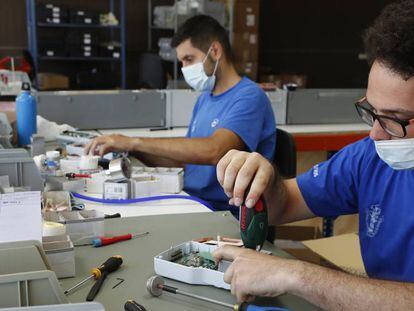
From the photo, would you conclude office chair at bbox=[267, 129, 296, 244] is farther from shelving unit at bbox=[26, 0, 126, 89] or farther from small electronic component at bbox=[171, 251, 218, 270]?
shelving unit at bbox=[26, 0, 126, 89]

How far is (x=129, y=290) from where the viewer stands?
3.54 feet

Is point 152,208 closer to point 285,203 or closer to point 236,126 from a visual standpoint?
point 285,203

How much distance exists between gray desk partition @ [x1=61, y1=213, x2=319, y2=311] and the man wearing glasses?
0.30ft

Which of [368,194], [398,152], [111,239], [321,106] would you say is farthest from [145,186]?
[321,106]

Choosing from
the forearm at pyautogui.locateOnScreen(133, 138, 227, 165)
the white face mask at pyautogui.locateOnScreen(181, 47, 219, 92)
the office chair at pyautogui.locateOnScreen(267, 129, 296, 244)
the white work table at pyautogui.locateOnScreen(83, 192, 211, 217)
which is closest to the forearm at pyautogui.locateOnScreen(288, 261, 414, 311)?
the white work table at pyautogui.locateOnScreen(83, 192, 211, 217)

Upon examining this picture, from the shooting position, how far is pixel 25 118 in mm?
2439

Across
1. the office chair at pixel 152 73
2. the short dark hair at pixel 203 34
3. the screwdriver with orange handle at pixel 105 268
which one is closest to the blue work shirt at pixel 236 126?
the short dark hair at pixel 203 34

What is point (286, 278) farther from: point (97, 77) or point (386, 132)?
point (97, 77)

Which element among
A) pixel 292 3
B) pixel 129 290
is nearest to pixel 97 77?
pixel 292 3

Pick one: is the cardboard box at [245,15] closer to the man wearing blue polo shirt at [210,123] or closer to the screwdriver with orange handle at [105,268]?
the man wearing blue polo shirt at [210,123]

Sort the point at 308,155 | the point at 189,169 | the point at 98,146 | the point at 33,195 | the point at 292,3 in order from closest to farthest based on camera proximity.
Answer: the point at 33,195 → the point at 98,146 → the point at 189,169 → the point at 308,155 → the point at 292,3

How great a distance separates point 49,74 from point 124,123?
3.52 meters

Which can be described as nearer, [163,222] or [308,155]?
[163,222]

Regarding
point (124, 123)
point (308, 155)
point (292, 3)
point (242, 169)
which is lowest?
point (308, 155)
